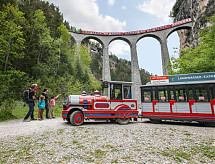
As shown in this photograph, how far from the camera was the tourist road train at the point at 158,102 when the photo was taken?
22.0 ft

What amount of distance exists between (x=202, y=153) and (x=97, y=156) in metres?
2.76

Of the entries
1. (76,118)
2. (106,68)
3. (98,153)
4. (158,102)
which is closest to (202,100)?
(158,102)

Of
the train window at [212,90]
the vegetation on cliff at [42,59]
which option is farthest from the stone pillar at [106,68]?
the train window at [212,90]

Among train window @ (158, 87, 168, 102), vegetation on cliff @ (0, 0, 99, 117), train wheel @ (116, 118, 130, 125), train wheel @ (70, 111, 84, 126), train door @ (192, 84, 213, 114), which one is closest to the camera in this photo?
train wheel @ (70, 111, 84, 126)

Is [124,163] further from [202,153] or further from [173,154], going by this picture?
[202,153]

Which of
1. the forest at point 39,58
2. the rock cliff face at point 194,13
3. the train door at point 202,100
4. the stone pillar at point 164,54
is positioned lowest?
the train door at point 202,100

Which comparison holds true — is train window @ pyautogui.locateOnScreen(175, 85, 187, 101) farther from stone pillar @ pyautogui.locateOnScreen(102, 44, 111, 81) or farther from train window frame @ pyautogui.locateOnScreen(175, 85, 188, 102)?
stone pillar @ pyautogui.locateOnScreen(102, 44, 111, 81)

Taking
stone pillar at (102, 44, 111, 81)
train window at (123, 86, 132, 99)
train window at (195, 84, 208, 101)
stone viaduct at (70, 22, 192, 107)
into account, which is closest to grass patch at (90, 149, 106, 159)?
train window at (123, 86, 132, 99)

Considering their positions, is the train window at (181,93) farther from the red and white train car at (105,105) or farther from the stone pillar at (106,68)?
the stone pillar at (106,68)

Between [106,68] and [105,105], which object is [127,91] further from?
[106,68]

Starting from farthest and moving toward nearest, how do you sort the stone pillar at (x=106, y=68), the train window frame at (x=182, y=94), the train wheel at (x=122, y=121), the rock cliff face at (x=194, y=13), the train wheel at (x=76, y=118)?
the stone pillar at (x=106, y=68), the rock cliff face at (x=194, y=13), the train window frame at (x=182, y=94), the train wheel at (x=122, y=121), the train wheel at (x=76, y=118)

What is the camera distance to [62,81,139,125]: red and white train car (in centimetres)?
659

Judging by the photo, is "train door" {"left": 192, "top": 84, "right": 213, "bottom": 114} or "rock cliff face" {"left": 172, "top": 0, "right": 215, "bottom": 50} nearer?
"train door" {"left": 192, "top": 84, "right": 213, "bottom": 114}

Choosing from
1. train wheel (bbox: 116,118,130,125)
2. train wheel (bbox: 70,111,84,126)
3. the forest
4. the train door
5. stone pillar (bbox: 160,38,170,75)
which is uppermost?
stone pillar (bbox: 160,38,170,75)
